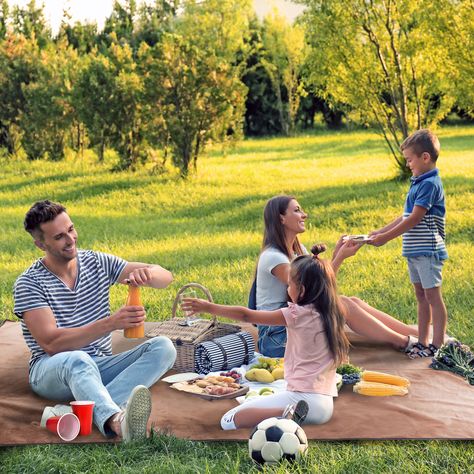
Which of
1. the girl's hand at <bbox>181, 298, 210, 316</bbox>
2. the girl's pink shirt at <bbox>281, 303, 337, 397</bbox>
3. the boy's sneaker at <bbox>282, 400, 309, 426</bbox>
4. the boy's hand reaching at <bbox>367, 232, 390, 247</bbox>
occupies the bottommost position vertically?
the boy's sneaker at <bbox>282, 400, 309, 426</bbox>

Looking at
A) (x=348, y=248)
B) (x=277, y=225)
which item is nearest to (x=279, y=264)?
(x=277, y=225)

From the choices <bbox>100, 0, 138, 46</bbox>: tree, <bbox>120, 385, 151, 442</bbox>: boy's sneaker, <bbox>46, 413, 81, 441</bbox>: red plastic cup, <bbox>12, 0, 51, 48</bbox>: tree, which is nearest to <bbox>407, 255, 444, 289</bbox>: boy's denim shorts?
<bbox>120, 385, 151, 442</bbox>: boy's sneaker

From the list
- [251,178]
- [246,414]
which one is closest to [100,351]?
[246,414]

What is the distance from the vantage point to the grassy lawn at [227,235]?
15.4ft

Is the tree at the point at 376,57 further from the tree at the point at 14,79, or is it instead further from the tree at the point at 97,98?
the tree at the point at 14,79

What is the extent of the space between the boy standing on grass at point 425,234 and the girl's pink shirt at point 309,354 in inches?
66.2

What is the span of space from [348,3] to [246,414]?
41.1 feet

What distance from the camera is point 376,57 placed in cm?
1675

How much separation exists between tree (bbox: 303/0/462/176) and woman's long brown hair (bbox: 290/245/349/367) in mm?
11498

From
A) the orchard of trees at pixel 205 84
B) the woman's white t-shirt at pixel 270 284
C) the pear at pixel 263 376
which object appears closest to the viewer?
the pear at pixel 263 376

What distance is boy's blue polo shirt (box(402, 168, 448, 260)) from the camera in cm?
677

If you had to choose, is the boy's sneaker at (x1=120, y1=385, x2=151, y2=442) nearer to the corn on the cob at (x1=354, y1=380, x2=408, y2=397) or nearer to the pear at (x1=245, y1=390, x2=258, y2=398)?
the pear at (x1=245, y1=390, x2=258, y2=398)

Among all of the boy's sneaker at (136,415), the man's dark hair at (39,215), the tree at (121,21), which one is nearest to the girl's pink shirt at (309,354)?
the boy's sneaker at (136,415)

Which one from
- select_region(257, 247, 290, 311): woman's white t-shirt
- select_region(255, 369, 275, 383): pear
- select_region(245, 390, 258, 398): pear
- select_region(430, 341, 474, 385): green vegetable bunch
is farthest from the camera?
select_region(257, 247, 290, 311): woman's white t-shirt
